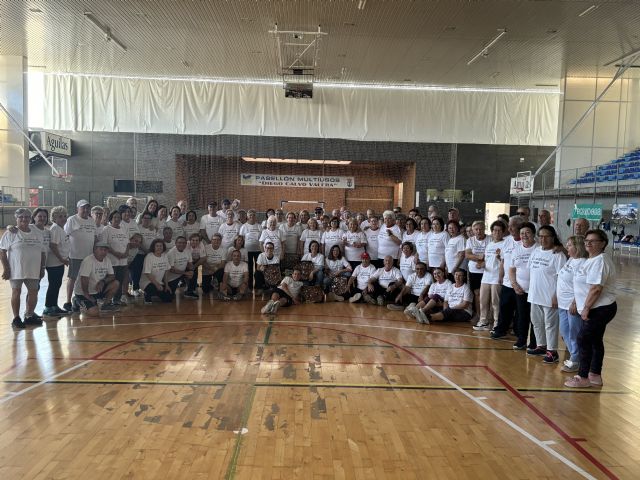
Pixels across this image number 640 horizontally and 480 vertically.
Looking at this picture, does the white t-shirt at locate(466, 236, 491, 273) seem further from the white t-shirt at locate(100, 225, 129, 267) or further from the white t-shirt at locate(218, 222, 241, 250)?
the white t-shirt at locate(100, 225, 129, 267)

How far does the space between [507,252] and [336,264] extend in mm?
3447

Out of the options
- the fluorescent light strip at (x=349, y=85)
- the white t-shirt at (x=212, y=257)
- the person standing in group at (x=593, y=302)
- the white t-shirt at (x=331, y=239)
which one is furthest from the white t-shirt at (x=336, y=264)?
the fluorescent light strip at (x=349, y=85)

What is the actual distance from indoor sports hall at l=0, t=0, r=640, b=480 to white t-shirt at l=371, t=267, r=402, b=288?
4 cm

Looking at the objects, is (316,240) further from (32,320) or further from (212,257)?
(32,320)

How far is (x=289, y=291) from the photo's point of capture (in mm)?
7832

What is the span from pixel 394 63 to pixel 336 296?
928cm

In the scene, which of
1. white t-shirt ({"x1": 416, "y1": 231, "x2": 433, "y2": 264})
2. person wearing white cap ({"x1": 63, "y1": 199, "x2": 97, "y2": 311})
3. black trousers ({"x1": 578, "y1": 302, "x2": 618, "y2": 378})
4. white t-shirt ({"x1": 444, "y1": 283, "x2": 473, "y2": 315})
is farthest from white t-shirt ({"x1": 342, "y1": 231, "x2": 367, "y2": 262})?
black trousers ({"x1": 578, "y1": 302, "x2": 618, "y2": 378})

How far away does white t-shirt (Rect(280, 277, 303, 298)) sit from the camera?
785 cm

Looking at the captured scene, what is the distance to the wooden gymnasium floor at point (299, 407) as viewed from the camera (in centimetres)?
289

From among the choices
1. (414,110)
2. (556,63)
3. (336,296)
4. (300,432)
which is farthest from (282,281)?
(556,63)

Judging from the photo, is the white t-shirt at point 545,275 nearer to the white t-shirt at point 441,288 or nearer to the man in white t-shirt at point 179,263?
the white t-shirt at point 441,288

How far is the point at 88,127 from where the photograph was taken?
16391 millimetres

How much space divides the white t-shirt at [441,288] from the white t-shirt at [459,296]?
3.3 inches

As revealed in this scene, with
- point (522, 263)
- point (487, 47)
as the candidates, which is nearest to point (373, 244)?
A: point (522, 263)
